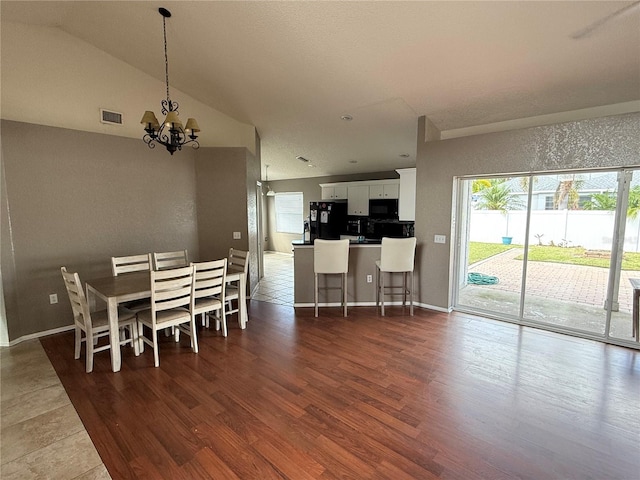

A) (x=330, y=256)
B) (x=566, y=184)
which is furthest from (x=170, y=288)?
(x=566, y=184)

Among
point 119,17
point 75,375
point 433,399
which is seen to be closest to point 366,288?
point 433,399

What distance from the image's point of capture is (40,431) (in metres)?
2.04

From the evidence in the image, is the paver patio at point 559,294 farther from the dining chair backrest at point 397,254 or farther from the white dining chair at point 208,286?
the white dining chair at point 208,286

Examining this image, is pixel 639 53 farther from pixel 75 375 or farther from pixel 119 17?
pixel 75 375

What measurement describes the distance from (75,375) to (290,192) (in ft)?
23.7

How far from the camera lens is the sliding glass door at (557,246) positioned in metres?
3.23

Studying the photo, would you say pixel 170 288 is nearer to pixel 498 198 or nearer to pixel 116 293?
pixel 116 293

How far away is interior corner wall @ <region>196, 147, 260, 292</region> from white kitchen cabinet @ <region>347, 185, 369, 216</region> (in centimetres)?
322

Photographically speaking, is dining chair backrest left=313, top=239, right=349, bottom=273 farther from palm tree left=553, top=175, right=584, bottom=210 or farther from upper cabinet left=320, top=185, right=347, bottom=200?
upper cabinet left=320, top=185, right=347, bottom=200

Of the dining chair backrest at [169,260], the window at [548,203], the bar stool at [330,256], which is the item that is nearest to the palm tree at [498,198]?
the window at [548,203]

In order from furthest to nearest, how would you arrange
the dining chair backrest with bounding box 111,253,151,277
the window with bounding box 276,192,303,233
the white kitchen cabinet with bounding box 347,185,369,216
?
the window with bounding box 276,192,303,233 → the white kitchen cabinet with bounding box 347,185,369,216 → the dining chair backrest with bounding box 111,253,151,277

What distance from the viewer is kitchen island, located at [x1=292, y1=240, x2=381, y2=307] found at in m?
4.50

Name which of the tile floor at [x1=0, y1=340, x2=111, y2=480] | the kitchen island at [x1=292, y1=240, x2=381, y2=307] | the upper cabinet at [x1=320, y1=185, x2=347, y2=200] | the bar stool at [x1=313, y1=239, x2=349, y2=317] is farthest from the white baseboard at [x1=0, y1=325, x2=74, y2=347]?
the upper cabinet at [x1=320, y1=185, x2=347, y2=200]

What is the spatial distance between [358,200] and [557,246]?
437 cm
